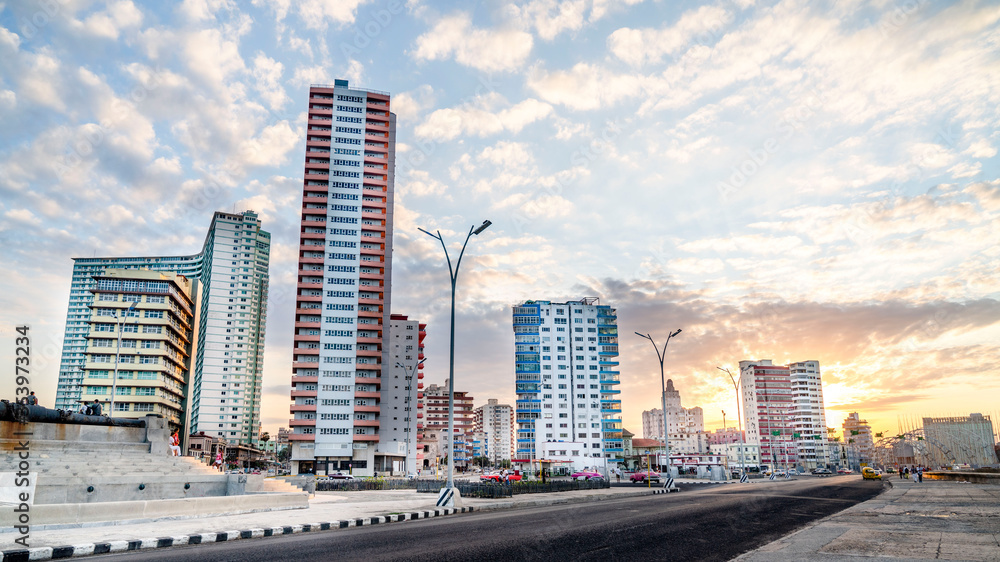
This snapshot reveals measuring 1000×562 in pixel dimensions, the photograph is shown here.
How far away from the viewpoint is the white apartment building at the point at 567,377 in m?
151

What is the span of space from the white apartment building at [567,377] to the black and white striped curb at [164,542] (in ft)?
433

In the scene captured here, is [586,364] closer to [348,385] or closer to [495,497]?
[348,385]

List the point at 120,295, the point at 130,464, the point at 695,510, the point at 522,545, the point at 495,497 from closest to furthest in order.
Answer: the point at 522,545 → the point at 695,510 → the point at 130,464 → the point at 495,497 → the point at 120,295

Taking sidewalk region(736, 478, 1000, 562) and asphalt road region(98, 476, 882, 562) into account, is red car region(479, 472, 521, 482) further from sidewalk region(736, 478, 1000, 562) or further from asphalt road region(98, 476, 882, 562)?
sidewalk region(736, 478, 1000, 562)

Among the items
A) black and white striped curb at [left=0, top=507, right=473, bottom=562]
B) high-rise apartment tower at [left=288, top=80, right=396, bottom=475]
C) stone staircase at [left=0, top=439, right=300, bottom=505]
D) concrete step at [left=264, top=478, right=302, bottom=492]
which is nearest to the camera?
black and white striped curb at [left=0, top=507, right=473, bottom=562]

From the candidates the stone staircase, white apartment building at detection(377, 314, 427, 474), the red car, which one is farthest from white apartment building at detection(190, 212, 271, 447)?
the stone staircase

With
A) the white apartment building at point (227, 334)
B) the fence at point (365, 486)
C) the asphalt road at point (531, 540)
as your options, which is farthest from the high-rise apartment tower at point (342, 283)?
the asphalt road at point (531, 540)

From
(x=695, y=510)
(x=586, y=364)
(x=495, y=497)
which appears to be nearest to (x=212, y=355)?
(x=586, y=364)

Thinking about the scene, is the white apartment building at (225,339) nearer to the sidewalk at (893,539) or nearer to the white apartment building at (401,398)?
the white apartment building at (401,398)

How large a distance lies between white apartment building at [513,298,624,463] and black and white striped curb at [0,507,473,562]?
132066 millimetres

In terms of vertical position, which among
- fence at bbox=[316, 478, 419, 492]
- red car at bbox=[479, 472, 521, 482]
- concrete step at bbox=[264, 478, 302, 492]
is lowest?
red car at bbox=[479, 472, 521, 482]

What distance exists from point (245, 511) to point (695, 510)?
1655 cm

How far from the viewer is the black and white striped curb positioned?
36.9 feet

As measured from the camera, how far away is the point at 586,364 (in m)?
156
